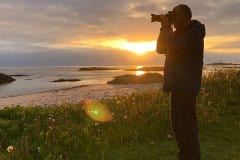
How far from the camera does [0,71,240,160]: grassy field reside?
374 inches

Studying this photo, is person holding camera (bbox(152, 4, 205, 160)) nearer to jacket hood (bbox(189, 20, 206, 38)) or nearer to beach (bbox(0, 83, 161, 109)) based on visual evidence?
jacket hood (bbox(189, 20, 206, 38))

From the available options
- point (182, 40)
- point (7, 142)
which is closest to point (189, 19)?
point (182, 40)

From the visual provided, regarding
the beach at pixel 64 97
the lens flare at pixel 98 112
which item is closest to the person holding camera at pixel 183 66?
the lens flare at pixel 98 112

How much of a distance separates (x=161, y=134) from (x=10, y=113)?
15.9ft

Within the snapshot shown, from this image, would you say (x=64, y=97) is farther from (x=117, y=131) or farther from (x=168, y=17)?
(x=168, y=17)

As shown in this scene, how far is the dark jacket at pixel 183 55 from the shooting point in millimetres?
7379

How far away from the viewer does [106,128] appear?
37.9 ft

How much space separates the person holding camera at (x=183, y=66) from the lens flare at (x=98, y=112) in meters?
4.39

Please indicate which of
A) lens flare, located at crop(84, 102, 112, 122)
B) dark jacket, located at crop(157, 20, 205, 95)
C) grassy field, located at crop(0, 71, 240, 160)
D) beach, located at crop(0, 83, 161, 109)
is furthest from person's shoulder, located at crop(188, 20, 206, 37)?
beach, located at crop(0, 83, 161, 109)

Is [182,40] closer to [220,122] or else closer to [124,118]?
[124,118]

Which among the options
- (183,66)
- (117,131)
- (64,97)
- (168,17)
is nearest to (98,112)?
(117,131)

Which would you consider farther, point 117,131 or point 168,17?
point 117,131

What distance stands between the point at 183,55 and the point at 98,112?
18.8ft

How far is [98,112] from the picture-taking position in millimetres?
12867
